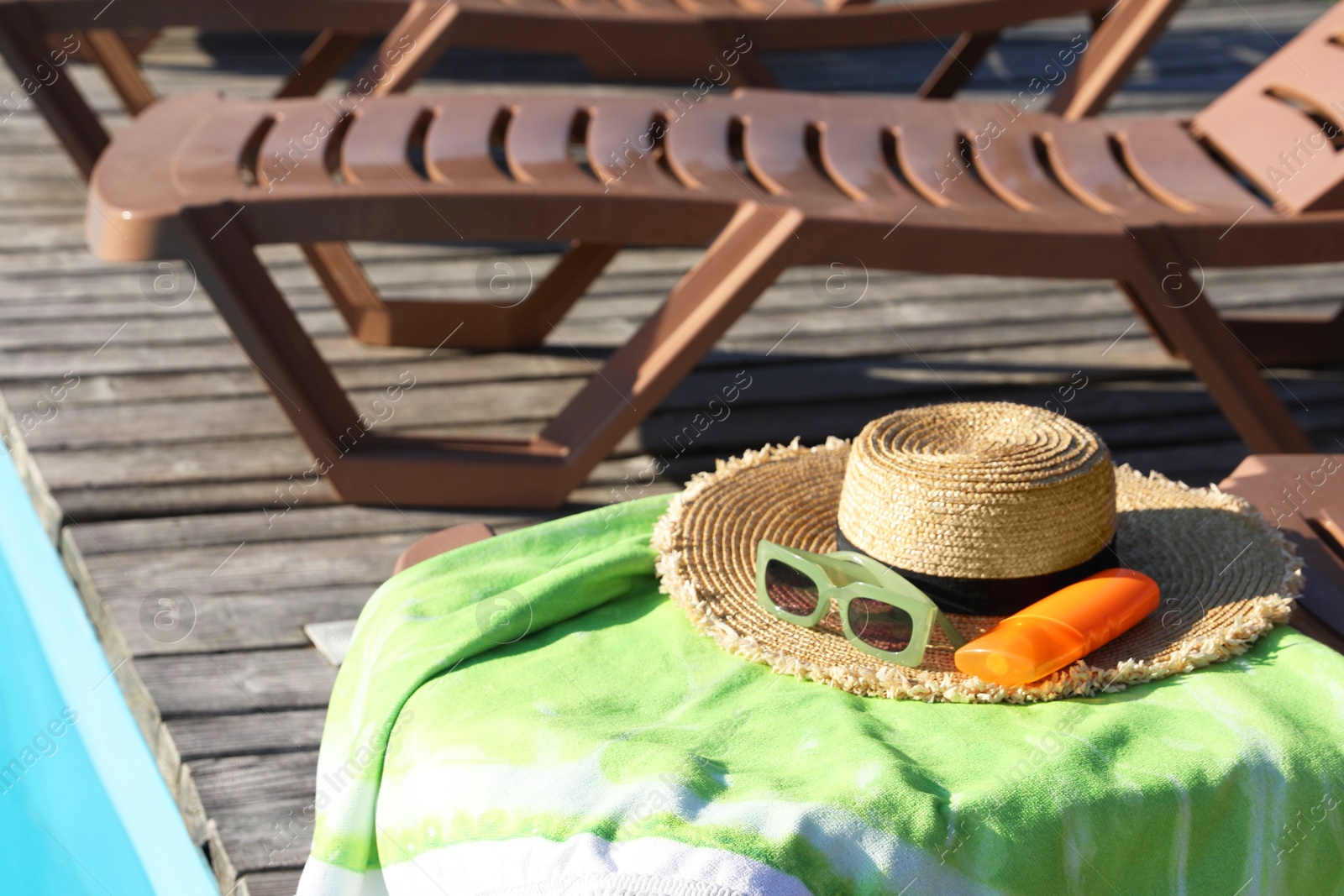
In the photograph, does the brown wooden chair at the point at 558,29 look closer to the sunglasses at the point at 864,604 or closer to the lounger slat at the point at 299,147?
the lounger slat at the point at 299,147

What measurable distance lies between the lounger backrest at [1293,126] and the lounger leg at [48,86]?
9.43 ft

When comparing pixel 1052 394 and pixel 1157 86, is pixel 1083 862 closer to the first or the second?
pixel 1052 394

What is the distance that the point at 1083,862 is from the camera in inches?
45.4

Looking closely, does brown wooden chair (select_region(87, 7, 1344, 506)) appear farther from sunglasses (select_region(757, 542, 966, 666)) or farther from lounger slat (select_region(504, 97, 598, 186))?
sunglasses (select_region(757, 542, 966, 666))

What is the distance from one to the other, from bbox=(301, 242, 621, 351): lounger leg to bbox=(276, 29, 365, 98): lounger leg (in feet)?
2.99

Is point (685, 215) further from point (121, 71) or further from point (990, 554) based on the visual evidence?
point (121, 71)

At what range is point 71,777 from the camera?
2150 mm

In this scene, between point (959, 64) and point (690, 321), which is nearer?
point (690, 321)

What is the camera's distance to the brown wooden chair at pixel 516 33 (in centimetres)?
338

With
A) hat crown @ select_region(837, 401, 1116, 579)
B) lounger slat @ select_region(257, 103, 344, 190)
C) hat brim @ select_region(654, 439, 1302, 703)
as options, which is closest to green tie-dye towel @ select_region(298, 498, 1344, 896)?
hat brim @ select_region(654, 439, 1302, 703)

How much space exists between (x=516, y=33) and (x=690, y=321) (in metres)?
1.53

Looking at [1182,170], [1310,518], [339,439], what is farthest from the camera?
[1182,170]

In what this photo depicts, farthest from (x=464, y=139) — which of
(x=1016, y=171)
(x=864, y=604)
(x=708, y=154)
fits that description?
(x=864, y=604)

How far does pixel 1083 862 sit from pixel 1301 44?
99.3 inches
